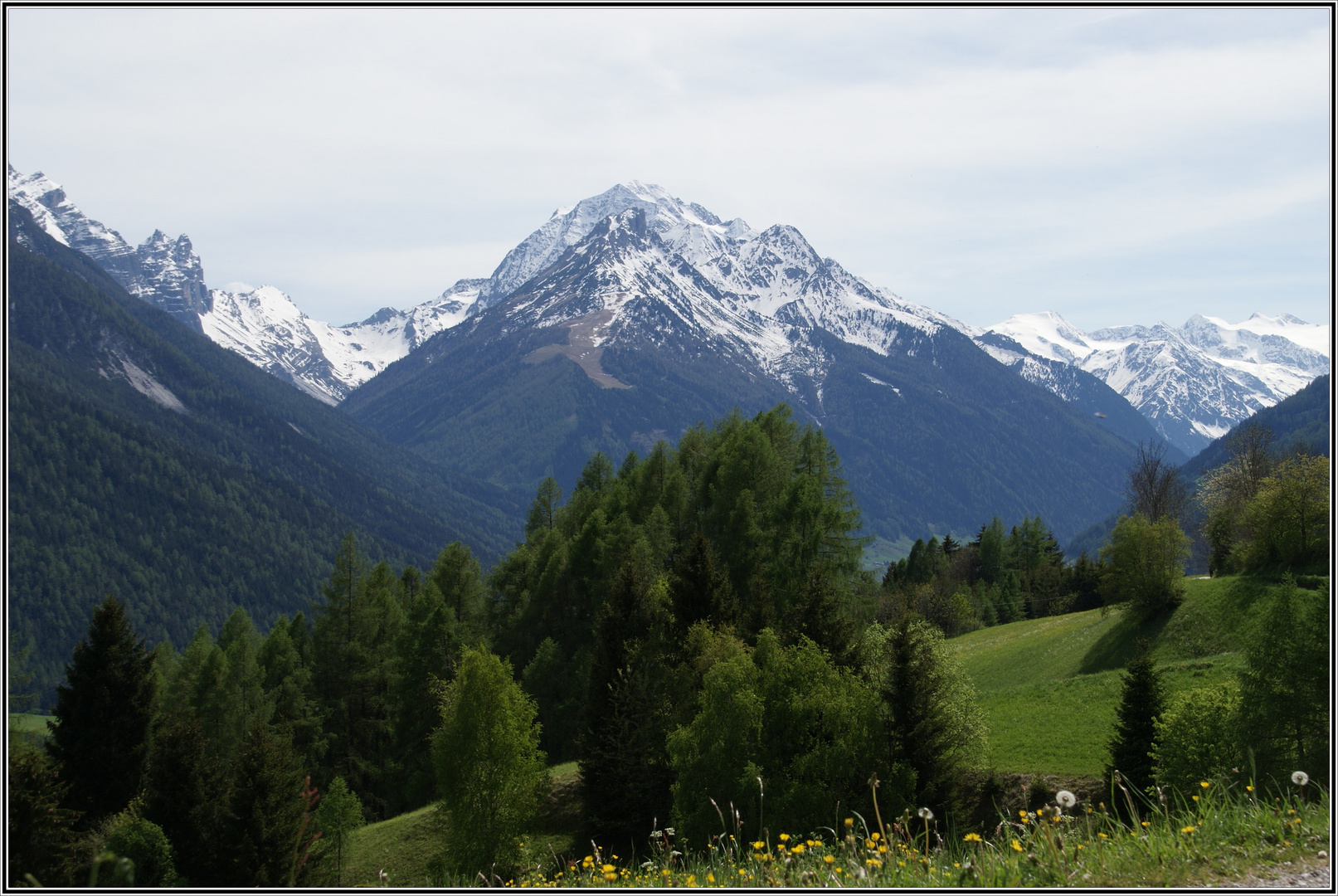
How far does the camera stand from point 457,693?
3303cm

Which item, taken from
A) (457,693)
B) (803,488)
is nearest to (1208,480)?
(803,488)

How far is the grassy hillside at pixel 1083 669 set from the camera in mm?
36219

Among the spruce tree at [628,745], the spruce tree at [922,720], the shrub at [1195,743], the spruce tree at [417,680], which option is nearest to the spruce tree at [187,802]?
the spruce tree at [628,745]

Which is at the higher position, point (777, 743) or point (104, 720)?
point (777, 743)

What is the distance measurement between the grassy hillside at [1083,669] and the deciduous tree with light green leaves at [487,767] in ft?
61.7

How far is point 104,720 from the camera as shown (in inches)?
1404

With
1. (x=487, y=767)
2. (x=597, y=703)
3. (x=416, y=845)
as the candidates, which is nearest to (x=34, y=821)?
(x=487, y=767)

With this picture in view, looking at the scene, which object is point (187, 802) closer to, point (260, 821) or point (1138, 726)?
point (260, 821)

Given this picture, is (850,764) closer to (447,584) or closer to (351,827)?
(351,827)

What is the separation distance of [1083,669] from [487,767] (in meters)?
37.1

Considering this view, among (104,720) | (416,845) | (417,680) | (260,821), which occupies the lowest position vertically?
(416,845)

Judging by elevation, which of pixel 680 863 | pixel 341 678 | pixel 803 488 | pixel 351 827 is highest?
pixel 803 488

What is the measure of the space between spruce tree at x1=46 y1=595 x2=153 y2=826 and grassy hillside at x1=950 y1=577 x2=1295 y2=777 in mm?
35647

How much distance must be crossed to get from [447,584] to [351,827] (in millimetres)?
22923
